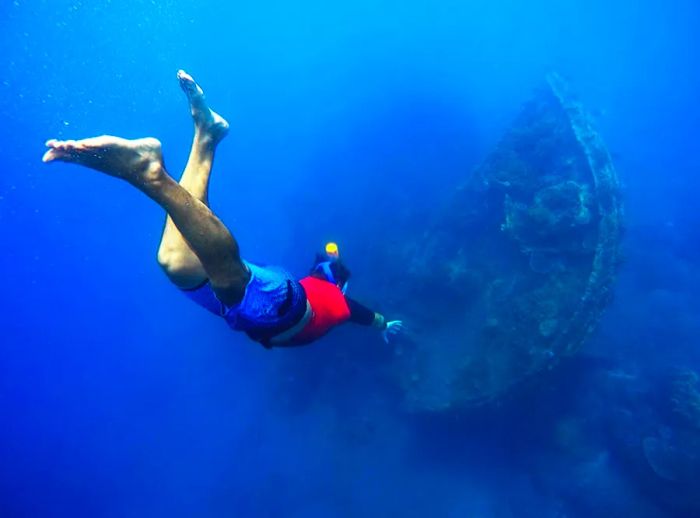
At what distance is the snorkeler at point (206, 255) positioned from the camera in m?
2.09

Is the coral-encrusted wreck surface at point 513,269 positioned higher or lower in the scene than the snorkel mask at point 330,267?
higher

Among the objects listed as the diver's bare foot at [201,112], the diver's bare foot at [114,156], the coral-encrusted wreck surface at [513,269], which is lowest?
the diver's bare foot at [114,156]

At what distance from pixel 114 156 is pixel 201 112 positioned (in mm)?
1366

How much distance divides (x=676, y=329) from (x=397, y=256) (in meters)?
8.21

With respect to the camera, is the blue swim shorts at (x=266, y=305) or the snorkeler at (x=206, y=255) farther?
the blue swim shorts at (x=266, y=305)

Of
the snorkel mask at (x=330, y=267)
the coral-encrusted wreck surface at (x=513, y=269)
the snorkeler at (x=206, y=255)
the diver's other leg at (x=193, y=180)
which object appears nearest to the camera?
the snorkeler at (x=206, y=255)

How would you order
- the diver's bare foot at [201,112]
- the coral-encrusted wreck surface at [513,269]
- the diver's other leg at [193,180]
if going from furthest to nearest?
the coral-encrusted wreck surface at [513,269], the diver's bare foot at [201,112], the diver's other leg at [193,180]

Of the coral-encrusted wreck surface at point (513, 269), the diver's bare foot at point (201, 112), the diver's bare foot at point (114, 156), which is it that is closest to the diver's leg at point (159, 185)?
the diver's bare foot at point (114, 156)

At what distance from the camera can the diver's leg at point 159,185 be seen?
6.64 ft

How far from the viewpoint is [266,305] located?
2666mm

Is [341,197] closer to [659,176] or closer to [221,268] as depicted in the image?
[659,176]

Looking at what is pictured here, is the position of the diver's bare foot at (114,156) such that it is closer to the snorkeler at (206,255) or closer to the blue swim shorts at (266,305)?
the snorkeler at (206,255)

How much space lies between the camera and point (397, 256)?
1286 cm

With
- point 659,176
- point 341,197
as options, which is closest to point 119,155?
point 341,197
